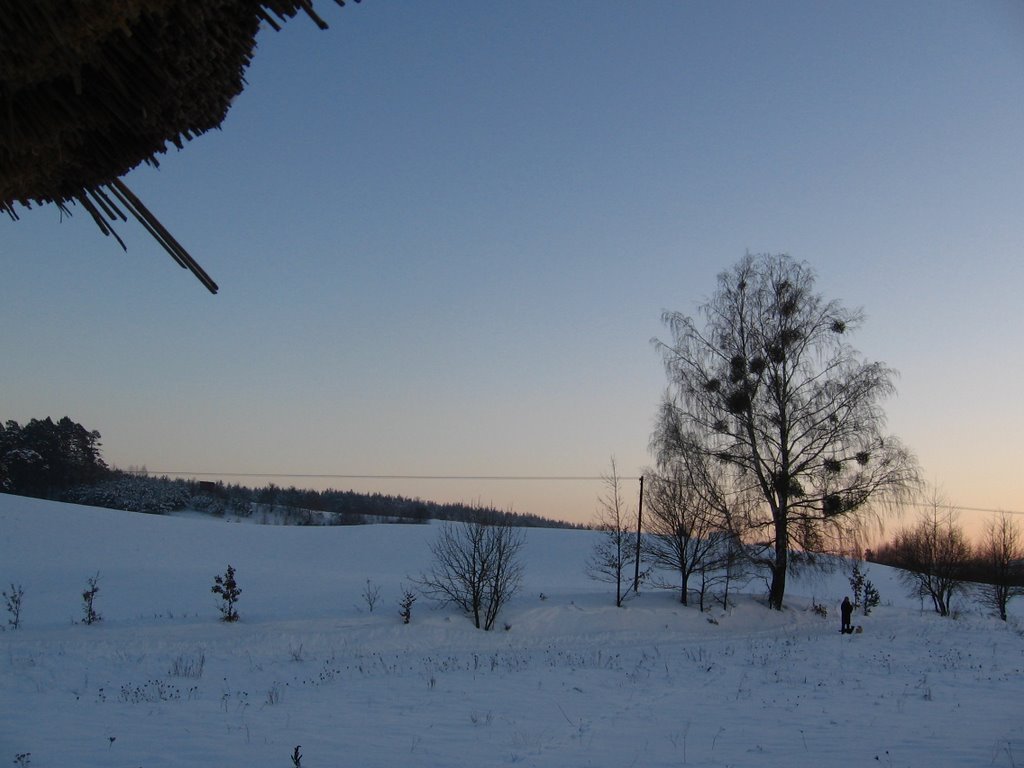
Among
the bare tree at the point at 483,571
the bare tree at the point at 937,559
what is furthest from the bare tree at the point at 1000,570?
the bare tree at the point at 483,571

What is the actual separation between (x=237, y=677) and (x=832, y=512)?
18.7 metres

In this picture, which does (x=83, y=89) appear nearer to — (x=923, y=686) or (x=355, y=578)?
(x=923, y=686)

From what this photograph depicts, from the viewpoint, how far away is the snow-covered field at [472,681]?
764 centimetres

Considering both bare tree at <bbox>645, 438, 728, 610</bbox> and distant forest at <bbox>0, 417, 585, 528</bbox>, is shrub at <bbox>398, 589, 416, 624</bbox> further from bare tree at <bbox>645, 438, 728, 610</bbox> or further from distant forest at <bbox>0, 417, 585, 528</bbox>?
distant forest at <bbox>0, 417, 585, 528</bbox>

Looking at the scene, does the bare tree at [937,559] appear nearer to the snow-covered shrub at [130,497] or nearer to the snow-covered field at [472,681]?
→ the snow-covered field at [472,681]

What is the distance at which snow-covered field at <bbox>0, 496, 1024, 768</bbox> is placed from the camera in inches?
301

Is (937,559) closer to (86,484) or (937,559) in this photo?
(937,559)

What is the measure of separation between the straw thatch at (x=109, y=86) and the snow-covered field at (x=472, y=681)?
21.0 ft

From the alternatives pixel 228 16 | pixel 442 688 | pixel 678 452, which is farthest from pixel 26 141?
pixel 678 452

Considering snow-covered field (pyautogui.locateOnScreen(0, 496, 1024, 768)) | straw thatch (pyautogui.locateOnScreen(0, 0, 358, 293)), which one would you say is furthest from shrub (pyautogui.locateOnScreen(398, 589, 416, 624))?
straw thatch (pyautogui.locateOnScreen(0, 0, 358, 293))

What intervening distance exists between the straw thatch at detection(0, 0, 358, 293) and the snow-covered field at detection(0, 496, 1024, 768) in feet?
21.0

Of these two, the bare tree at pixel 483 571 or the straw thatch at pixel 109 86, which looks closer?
the straw thatch at pixel 109 86

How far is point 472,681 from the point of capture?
41.9 ft

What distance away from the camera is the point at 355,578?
30.5 metres
